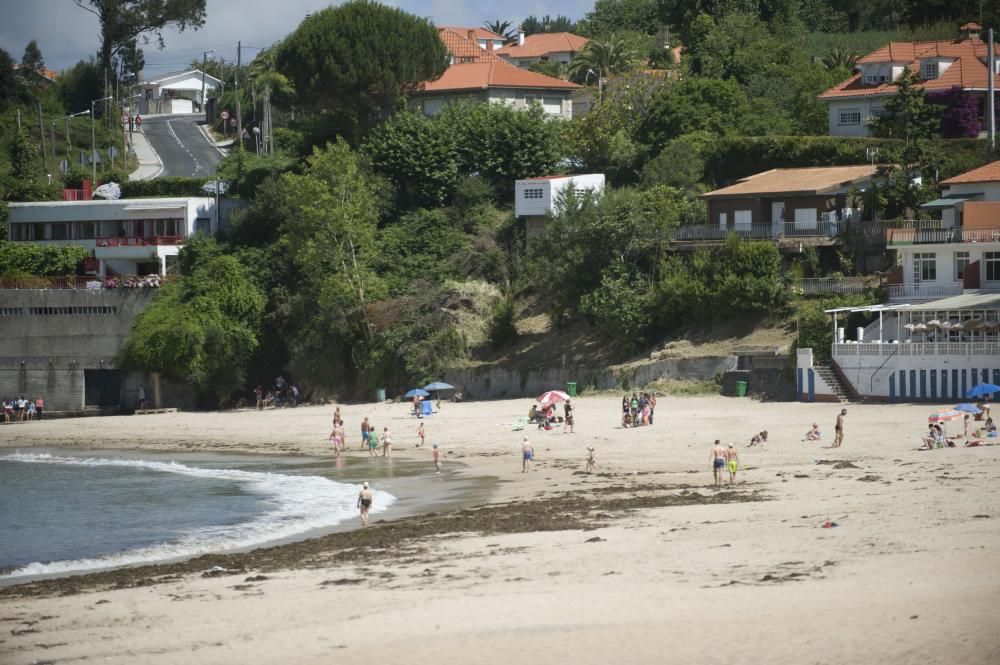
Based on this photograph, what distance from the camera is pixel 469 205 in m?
62.8

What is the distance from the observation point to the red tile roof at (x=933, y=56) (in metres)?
60.0

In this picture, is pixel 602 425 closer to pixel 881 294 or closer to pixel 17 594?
pixel 881 294

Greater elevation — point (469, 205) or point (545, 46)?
point (545, 46)

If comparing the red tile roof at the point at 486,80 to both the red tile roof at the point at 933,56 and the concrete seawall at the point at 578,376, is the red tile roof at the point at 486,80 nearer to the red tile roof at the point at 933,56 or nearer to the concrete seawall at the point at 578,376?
the red tile roof at the point at 933,56

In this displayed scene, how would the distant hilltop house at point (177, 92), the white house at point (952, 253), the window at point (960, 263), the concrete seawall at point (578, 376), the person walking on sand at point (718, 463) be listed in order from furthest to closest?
the distant hilltop house at point (177, 92) < the concrete seawall at point (578, 376) < the window at point (960, 263) < the white house at point (952, 253) < the person walking on sand at point (718, 463)

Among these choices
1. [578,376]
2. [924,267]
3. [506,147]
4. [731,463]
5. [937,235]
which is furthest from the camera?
[506,147]

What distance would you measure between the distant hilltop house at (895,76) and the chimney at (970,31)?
2.90 feet

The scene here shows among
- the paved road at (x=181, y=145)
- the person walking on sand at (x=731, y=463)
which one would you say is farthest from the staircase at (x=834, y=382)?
the paved road at (x=181, y=145)

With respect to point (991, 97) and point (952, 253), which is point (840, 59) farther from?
point (952, 253)

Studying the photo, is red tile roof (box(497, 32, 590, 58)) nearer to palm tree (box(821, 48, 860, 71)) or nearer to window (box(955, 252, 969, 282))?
palm tree (box(821, 48, 860, 71))

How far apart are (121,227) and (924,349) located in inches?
1632

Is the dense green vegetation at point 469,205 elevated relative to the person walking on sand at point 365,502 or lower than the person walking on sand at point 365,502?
elevated

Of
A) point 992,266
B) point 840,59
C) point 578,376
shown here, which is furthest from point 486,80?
point 992,266

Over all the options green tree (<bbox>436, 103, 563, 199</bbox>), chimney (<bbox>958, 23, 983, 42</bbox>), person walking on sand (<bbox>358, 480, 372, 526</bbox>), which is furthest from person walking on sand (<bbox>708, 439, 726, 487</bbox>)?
chimney (<bbox>958, 23, 983, 42</bbox>)
